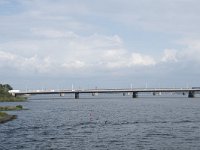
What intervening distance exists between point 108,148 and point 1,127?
41.2 meters

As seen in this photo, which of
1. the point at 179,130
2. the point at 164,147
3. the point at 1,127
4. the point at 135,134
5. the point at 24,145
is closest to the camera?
the point at 164,147

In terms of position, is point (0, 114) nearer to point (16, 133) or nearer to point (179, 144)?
point (16, 133)

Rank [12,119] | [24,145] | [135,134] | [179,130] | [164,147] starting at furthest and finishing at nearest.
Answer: [12,119]
[179,130]
[135,134]
[24,145]
[164,147]

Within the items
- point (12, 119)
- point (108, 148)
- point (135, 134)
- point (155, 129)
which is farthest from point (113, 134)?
point (12, 119)

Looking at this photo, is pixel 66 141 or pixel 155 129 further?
pixel 155 129

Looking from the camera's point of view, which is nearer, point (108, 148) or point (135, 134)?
point (108, 148)

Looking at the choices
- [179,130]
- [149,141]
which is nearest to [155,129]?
[179,130]

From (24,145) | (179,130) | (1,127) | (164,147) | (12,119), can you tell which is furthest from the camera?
(12,119)

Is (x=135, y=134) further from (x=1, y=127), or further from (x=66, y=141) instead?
(x=1, y=127)

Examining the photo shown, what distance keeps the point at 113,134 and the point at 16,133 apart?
20369mm

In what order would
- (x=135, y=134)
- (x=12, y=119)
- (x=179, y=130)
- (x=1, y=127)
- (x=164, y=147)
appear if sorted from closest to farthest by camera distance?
(x=164, y=147) < (x=135, y=134) < (x=179, y=130) < (x=1, y=127) < (x=12, y=119)

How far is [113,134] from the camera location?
8362 cm

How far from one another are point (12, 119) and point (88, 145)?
56688 millimetres

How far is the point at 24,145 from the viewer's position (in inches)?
2753
